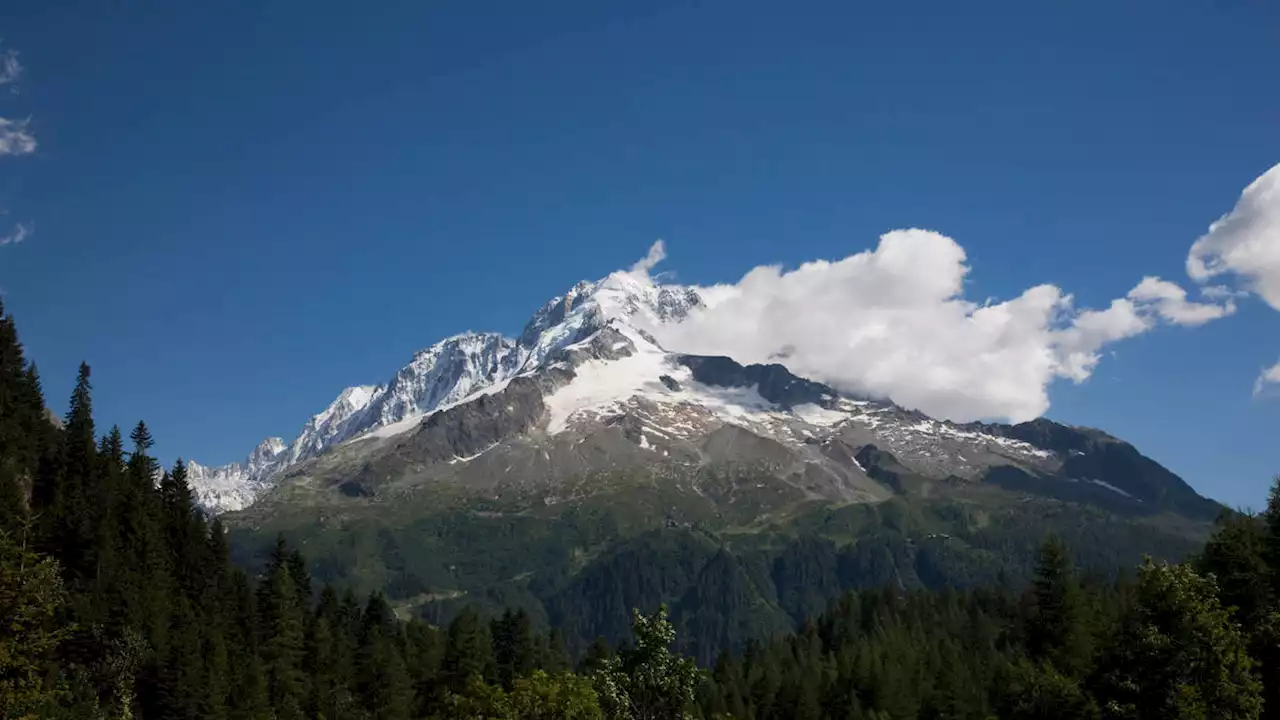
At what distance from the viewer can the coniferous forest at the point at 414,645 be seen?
143ft

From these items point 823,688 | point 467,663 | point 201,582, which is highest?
point 201,582

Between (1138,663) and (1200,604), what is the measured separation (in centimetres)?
553

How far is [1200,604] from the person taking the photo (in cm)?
5312

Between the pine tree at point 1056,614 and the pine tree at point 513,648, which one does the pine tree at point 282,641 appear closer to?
the pine tree at point 513,648

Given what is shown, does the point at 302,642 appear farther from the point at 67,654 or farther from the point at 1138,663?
the point at 1138,663

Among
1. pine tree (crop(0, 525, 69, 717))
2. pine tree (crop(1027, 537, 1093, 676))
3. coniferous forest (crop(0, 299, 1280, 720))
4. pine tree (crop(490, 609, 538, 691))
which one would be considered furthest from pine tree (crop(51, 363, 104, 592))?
pine tree (crop(1027, 537, 1093, 676))

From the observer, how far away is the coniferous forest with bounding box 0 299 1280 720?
43469 mm

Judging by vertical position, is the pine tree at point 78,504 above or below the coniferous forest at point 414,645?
above

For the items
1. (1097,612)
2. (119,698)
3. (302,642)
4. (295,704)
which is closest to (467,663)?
(302,642)

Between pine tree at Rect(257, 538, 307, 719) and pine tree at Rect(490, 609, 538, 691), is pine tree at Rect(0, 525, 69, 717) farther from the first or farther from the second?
pine tree at Rect(490, 609, 538, 691)

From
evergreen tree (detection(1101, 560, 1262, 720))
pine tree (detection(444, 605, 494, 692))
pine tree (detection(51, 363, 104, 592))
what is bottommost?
evergreen tree (detection(1101, 560, 1262, 720))

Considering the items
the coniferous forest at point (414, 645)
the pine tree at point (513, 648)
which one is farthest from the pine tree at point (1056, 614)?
the pine tree at point (513, 648)

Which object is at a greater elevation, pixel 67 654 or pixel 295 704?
pixel 67 654

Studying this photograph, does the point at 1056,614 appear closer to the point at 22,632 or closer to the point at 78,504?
the point at 22,632
